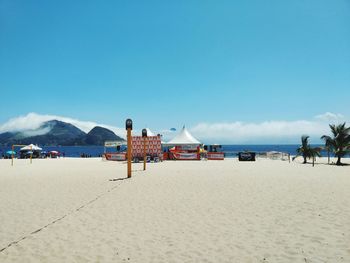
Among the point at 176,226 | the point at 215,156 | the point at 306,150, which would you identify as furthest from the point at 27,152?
the point at 176,226

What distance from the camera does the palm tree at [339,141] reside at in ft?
97.1

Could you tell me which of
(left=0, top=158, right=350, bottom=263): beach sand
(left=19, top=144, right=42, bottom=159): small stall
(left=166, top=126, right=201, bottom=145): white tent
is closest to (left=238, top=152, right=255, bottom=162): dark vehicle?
(left=166, top=126, right=201, bottom=145): white tent

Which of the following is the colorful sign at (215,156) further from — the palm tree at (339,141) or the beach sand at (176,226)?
the beach sand at (176,226)

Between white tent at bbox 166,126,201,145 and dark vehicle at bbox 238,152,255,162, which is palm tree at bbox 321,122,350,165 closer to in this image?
dark vehicle at bbox 238,152,255,162

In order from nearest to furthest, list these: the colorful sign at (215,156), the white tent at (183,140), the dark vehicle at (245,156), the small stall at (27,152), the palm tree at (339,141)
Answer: the palm tree at (339,141)
the dark vehicle at (245,156)
the colorful sign at (215,156)
the white tent at (183,140)
the small stall at (27,152)

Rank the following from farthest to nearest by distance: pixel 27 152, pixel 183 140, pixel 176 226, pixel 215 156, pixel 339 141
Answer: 1. pixel 27 152
2. pixel 183 140
3. pixel 215 156
4. pixel 339 141
5. pixel 176 226

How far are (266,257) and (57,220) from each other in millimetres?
5236

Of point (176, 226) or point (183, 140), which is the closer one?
point (176, 226)

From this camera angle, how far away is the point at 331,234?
638 cm

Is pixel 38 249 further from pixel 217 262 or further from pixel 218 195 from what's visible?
pixel 218 195

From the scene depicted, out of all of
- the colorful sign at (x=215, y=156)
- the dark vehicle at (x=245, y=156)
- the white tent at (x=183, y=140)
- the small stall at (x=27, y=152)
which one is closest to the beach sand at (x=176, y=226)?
the dark vehicle at (x=245, y=156)

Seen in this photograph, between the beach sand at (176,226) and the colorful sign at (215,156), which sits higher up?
the colorful sign at (215,156)

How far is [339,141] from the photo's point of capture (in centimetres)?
3005

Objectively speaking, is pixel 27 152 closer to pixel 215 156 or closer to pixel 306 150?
pixel 215 156
